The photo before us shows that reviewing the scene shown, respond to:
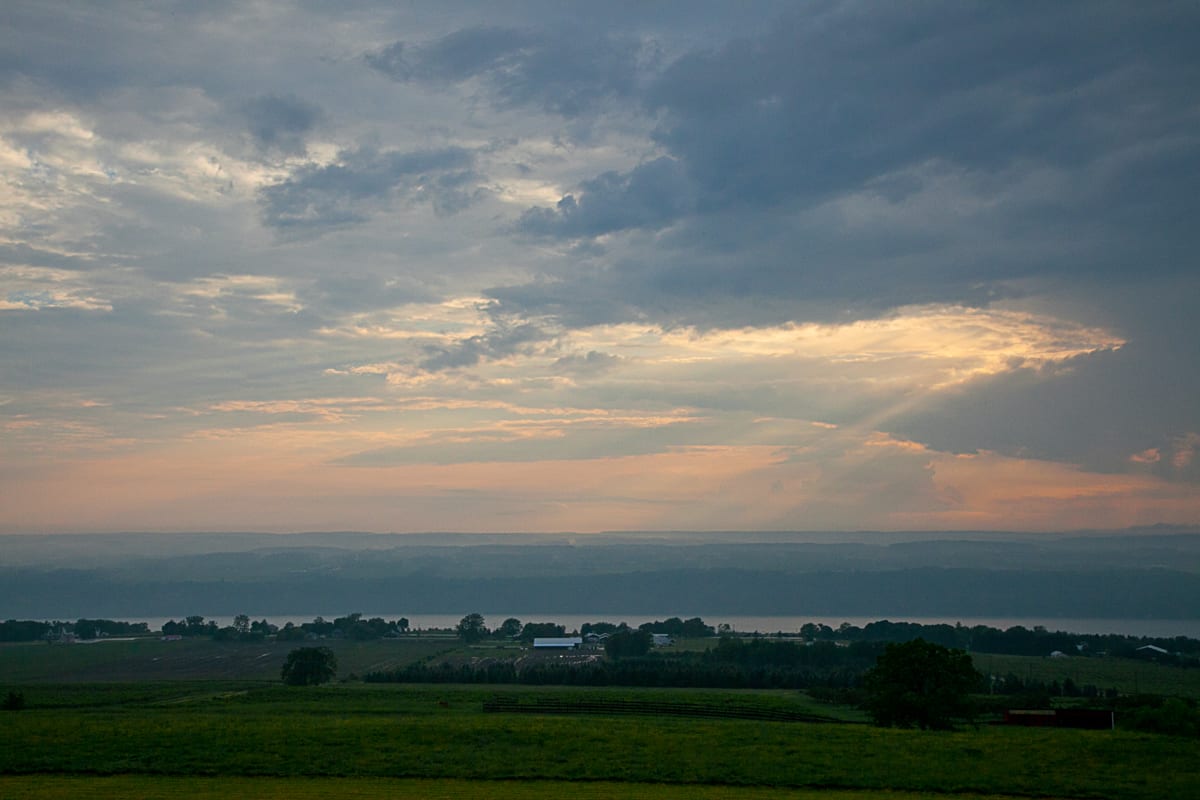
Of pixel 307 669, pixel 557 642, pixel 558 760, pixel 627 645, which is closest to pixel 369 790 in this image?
pixel 558 760

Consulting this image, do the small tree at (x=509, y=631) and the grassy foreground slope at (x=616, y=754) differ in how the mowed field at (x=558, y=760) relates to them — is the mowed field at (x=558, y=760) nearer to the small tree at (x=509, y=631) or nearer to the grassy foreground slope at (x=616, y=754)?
the grassy foreground slope at (x=616, y=754)

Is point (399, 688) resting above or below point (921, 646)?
below

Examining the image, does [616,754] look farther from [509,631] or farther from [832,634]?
[509,631]

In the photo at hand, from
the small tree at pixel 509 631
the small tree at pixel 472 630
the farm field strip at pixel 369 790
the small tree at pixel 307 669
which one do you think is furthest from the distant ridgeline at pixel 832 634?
the farm field strip at pixel 369 790

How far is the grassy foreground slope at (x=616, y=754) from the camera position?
29.6 m

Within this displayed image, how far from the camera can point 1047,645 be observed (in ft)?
405

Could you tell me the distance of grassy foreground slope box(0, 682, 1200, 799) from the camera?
2959 cm

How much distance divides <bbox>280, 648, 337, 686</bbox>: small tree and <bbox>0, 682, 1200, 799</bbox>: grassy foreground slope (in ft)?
143

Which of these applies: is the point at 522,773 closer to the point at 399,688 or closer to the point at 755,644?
the point at 399,688

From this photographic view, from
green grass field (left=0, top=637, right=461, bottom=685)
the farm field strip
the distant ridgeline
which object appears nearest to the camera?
the farm field strip

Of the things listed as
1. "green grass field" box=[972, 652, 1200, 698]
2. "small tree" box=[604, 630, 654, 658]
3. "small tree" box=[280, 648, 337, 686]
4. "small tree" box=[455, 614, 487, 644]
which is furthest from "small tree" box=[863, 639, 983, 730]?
"small tree" box=[455, 614, 487, 644]

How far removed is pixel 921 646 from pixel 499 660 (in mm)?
73249

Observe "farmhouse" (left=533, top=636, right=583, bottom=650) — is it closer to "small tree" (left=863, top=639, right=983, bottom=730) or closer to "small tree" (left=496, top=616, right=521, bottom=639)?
"small tree" (left=496, top=616, right=521, bottom=639)

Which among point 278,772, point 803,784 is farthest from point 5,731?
point 803,784
